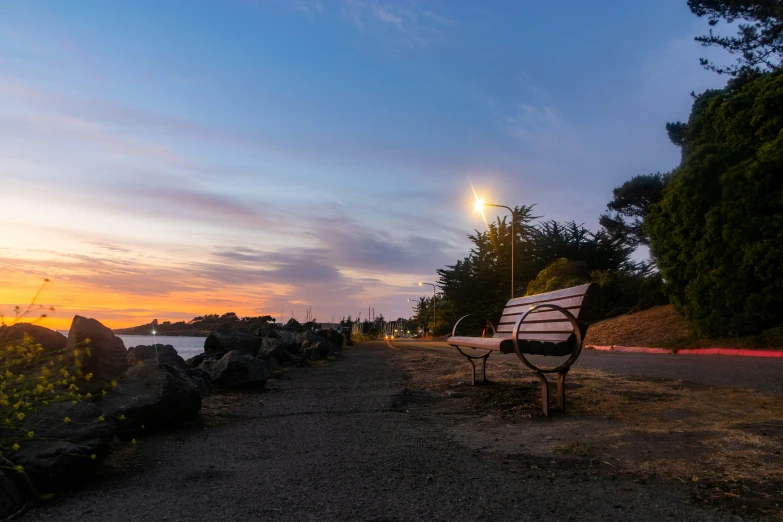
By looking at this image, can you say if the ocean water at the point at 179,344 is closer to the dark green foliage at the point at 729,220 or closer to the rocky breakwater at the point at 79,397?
the rocky breakwater at the point at 79,397

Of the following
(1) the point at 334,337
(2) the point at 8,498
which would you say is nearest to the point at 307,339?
(1) the point at 334,337

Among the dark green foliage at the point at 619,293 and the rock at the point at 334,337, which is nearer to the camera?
the rock at the point at 334,337

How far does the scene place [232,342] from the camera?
36.0 feet

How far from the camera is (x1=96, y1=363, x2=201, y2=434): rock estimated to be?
14.7ft

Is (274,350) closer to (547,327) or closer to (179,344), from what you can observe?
(547,327)

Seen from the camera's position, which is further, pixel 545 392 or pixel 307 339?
pixel 307 339

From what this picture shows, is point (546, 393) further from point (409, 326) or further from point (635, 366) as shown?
point (409, 326)

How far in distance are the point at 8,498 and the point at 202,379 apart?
13.7 feet

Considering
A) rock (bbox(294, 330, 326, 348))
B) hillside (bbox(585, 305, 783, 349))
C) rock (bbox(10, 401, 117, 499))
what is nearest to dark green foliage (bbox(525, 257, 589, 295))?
hillside (bbox(585, 305, 783, 349))

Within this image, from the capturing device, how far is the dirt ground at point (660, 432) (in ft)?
9.89

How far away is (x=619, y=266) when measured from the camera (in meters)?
33.0

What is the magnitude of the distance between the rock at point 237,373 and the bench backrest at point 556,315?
3.51 metres

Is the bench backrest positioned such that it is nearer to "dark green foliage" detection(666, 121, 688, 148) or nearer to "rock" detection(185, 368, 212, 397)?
"rock" detection(185, 368, 212, 397)

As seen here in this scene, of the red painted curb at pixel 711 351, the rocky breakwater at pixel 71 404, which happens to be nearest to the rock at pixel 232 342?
the rocky breakwater at pixel 71 404
